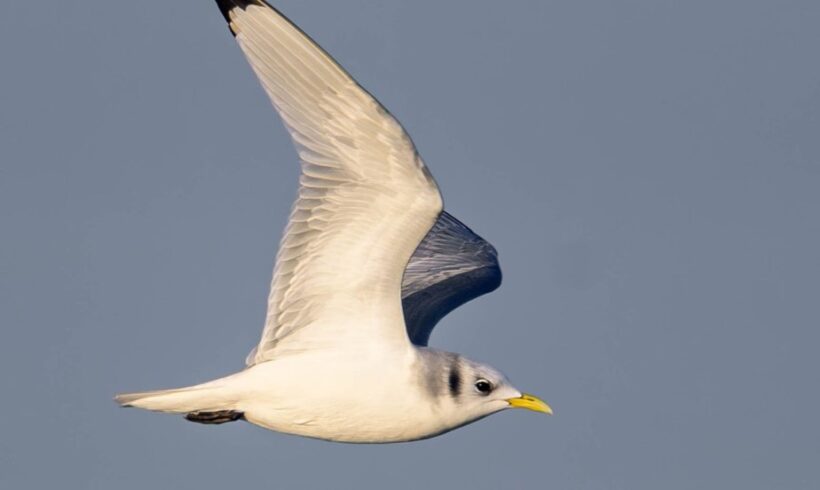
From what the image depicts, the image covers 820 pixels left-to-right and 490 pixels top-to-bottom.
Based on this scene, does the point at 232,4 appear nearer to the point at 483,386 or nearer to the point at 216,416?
the point at 216,416

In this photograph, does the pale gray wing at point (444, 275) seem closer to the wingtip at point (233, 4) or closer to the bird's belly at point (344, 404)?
the bird's belly at point (344, 404)

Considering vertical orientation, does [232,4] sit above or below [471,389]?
above

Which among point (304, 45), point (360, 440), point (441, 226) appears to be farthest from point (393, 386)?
point (441, 226)

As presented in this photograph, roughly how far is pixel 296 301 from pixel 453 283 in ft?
10.00

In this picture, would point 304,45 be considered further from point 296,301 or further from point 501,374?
point 501,374

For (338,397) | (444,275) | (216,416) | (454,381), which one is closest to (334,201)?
(338,397)

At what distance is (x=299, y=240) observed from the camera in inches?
500

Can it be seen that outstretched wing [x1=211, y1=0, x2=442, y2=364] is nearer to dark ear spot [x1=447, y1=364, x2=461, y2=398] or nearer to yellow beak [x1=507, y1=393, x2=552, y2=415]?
dark ear spot [x1=447, y1=364, x2=461, y2=398]

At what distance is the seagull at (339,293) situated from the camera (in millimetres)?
12008

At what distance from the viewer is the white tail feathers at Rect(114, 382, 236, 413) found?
12852mm

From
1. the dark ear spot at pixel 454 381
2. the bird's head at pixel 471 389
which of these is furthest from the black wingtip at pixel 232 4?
the dark ear spot at pixel 454 381

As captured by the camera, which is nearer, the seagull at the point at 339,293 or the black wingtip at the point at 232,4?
the black wingtip at the point at 232,4

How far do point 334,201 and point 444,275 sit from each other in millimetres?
3681

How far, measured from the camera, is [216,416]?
43.0 feet
